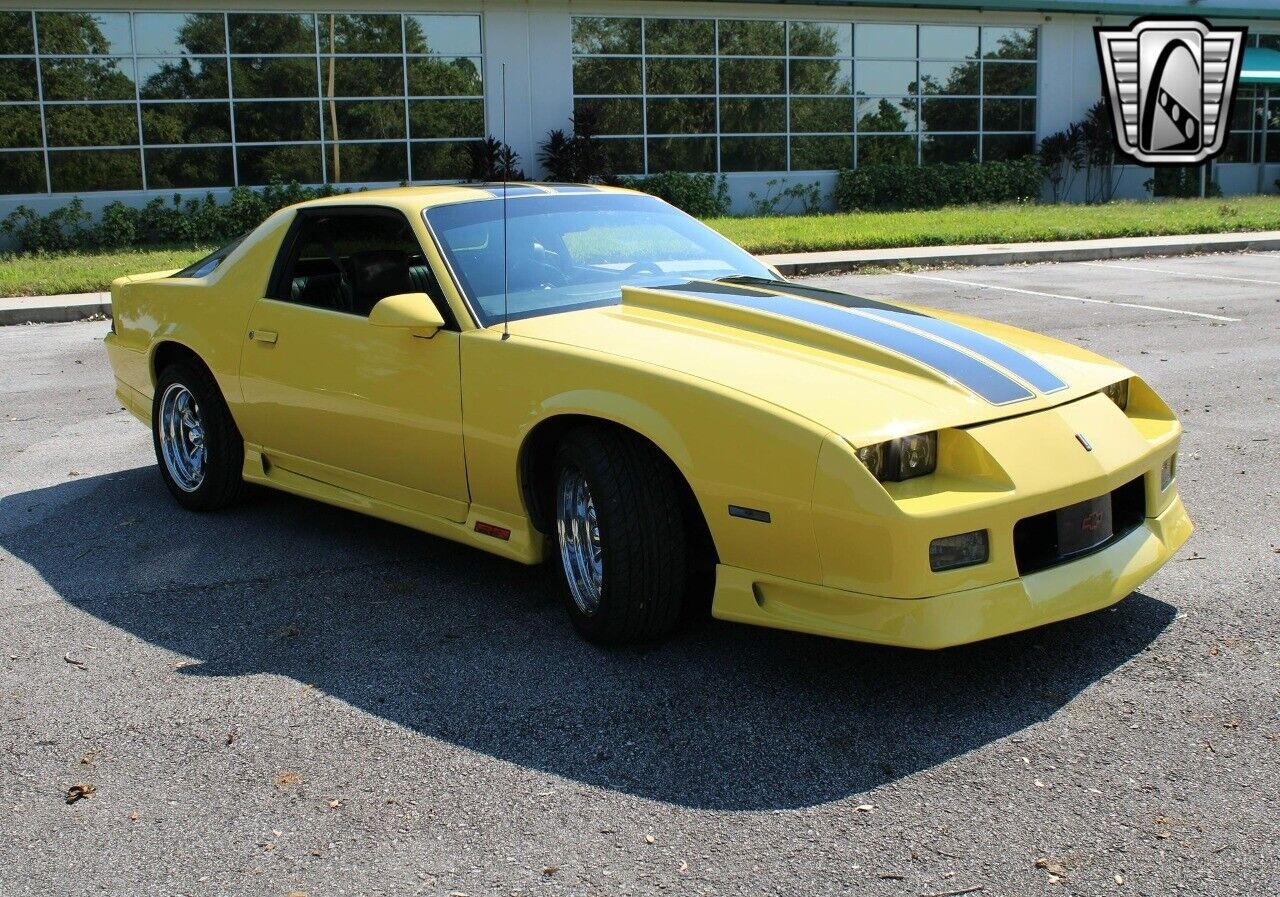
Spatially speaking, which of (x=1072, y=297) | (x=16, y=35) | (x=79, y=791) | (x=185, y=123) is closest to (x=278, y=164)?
(x=185, y=123)

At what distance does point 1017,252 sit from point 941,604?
15.4 metres

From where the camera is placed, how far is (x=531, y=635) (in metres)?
4.75

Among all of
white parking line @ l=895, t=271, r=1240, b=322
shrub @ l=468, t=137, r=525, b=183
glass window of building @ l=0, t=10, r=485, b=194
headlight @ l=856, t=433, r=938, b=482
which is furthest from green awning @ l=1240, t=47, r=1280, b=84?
headlight @ l=856, t=433, r=938, b=482

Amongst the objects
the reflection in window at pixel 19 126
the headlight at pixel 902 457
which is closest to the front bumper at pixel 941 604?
the headlight at pixel 902 457

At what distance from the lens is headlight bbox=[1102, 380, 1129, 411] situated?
4.68 meters

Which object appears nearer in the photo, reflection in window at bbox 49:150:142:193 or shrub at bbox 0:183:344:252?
shrub at bbox 0:183:344:252

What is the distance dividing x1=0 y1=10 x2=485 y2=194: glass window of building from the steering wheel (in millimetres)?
19785

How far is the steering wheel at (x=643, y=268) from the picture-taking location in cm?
544

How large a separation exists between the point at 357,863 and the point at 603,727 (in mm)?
918

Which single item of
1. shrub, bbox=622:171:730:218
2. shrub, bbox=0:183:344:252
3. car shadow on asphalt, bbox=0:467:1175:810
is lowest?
car shadow on asphalt, bbox=0:467:1175:810

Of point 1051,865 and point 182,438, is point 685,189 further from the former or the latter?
point 1051,865

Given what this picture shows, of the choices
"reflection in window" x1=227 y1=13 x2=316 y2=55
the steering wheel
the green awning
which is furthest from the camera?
the green awning

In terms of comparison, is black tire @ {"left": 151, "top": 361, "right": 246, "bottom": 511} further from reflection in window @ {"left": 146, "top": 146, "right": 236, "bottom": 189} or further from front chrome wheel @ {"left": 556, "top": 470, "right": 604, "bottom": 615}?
reflection in window @ {"left": 146, "top": 146, "right": 236, "bottom": 189}

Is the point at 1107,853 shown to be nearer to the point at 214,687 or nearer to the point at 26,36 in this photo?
the point at 214,687
